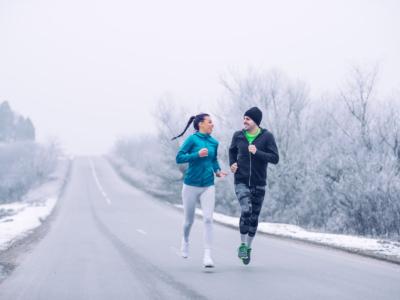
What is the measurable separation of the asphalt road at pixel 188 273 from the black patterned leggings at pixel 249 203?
61 centimetres

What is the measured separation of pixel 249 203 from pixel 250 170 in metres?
0.48

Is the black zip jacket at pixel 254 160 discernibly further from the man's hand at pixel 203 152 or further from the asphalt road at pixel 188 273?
the asphalt road at pixel 188 273

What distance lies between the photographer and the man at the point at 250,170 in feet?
27.6

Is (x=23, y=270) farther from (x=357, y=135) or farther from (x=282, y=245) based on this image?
(x=357, y=135)

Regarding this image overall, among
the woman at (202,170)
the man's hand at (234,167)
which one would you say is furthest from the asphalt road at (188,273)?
the man's hand at (234,167)

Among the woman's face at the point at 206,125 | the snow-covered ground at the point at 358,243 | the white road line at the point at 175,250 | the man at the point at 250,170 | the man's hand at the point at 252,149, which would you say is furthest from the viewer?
the white road line at the point at 175,250

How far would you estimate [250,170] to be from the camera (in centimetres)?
848

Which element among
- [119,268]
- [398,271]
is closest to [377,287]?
[398,271]

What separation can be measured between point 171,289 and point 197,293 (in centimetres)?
44

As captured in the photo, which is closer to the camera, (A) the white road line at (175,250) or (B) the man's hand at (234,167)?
(B) the man's hand at (234,167)

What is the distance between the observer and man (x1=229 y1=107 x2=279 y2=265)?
332 inches

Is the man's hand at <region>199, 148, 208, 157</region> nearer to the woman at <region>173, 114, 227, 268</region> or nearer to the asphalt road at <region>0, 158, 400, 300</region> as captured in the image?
the woman at <region>173, 114, 227, 268</region>

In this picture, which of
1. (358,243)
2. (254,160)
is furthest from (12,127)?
(254,160)

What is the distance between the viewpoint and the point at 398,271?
7883mm
